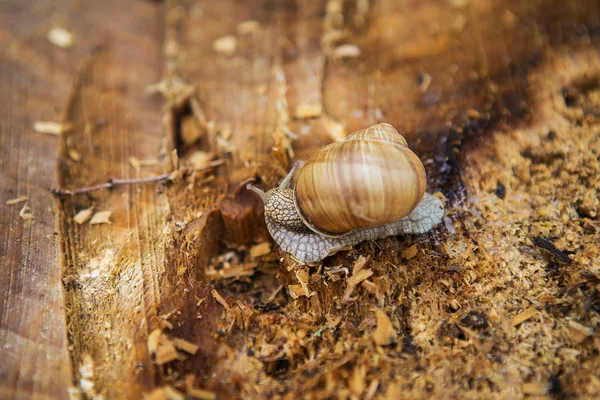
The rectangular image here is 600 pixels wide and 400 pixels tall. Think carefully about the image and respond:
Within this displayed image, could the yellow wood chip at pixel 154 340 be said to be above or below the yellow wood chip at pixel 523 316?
below

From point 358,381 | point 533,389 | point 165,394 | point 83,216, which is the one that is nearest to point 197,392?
point 165,394

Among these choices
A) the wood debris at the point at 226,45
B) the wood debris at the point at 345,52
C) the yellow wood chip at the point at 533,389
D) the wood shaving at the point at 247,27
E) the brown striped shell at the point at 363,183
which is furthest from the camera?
the wood shaving at the point at 247,27

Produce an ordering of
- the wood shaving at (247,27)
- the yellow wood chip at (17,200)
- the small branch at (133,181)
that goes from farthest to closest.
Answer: the wood shaving at (247,27) < the small branch at (133,181) < the yellow wood chip at (17,200)

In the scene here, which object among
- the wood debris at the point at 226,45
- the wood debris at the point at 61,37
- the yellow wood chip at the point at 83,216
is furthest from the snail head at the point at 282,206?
the wood debris at the point at 61,37

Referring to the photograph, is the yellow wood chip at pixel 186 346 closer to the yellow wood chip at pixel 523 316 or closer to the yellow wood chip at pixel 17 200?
the yellow wood chip at pixel 17 200

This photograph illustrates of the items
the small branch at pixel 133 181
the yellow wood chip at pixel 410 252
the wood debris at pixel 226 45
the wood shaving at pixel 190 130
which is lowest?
the yellow wood chip at pixel 410 252

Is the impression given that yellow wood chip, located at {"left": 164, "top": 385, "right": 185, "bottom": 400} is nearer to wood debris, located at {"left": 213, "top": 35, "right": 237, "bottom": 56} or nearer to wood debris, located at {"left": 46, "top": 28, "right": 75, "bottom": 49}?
wood debris, located at {"left": 213, "top": 35, "right": 237, "bottom": 56}

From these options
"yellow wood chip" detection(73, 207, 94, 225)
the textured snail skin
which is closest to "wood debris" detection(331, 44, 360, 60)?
the textured snail skin
